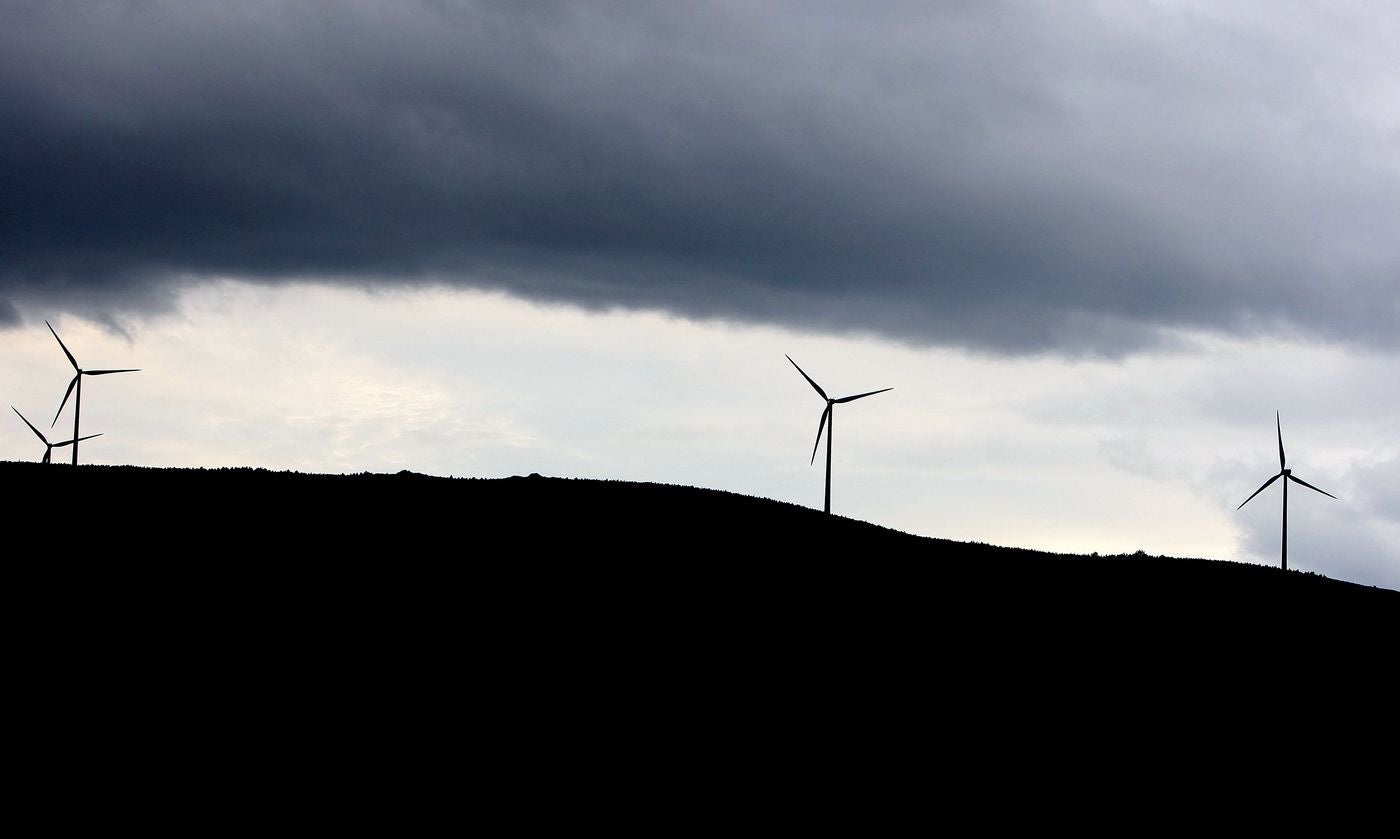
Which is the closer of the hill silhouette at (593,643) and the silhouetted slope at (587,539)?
the hill silhouette at (593,643)

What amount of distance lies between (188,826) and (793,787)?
65.2ft

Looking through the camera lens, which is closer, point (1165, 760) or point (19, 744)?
point (19, 744)

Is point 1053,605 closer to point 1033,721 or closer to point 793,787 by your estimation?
point 1033,721

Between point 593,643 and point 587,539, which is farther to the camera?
point 587,539

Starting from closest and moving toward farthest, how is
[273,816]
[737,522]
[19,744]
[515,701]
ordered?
1. [273,816]
2. [19,744]
3. [515,701]
4. [737,522]

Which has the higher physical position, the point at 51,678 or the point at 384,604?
the point at 384,604

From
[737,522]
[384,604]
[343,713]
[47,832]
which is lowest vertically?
[47,832]

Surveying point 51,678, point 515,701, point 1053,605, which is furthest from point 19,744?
point 1053,605

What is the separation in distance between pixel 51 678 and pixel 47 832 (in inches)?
548

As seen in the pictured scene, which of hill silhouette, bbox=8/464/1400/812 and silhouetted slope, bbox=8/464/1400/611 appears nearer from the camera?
hill silhouette, bbox=8/464/1400/812

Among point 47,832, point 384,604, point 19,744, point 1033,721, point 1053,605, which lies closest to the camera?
point 47,832

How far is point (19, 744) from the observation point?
1762 inches

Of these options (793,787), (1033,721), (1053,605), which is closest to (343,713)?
(793,787)

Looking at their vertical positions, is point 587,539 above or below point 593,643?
above
